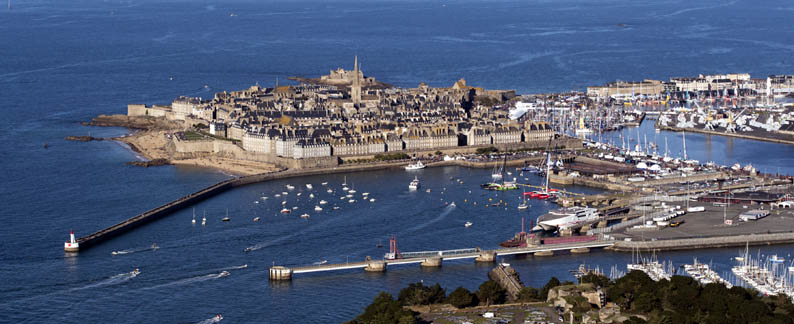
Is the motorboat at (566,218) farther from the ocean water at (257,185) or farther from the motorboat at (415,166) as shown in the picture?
the motorboat at (415,166)

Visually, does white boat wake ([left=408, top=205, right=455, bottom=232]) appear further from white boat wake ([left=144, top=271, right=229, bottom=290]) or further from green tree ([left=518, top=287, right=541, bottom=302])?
green tree ([left=518, top=287, right=541, bottom=302])

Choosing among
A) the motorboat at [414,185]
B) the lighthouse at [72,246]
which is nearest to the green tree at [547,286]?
the lighthouse at [72,246]

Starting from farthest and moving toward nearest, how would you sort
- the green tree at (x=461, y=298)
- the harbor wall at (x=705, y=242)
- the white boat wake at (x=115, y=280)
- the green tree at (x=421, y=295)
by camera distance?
the harbor wall at (x=705, y=242)
the white boat wake at (x=115, y=280)
the green tree at (x=421, y=295)
the green tree at (x=461, y=298)

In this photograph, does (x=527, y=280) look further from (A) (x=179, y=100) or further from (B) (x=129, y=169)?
(A) (x=179, y=100)

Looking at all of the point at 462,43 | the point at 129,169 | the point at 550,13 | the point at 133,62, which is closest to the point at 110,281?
the point at 129,169

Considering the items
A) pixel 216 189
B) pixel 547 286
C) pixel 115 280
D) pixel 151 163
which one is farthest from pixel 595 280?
pixel 151 163

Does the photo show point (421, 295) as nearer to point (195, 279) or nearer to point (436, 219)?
point (195, 279)
